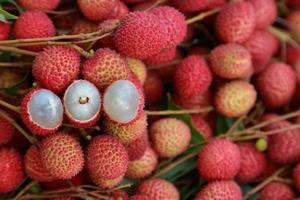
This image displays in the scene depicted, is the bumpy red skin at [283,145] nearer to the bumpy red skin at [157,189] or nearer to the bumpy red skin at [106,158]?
the bumpy red skin at [157,189]

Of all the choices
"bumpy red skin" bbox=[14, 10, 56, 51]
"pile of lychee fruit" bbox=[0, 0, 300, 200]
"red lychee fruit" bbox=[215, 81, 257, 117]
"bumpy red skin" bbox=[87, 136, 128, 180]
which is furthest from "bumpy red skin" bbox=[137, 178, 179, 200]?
"bumpy red skin" bbox=[14, 10, 56, 51]

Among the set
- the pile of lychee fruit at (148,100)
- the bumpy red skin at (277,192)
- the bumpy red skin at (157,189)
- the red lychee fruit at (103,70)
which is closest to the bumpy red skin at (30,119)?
the pile of lychee fruit at (148,100)

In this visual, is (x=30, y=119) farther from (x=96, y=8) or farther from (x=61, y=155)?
(x=96, y=8)

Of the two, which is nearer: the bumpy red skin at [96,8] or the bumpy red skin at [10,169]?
the bumpy red skin at [10,169]

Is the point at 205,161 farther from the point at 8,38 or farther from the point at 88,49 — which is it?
the point at 8,38

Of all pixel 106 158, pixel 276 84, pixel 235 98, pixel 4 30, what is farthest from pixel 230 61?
pixel 4 30

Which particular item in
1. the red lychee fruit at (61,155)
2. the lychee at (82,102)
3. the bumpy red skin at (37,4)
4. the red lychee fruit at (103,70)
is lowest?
the red lychee fruit at (61,155)
